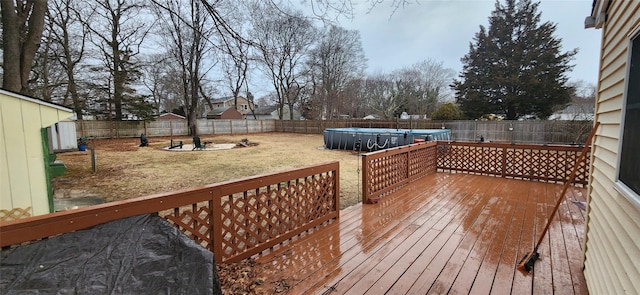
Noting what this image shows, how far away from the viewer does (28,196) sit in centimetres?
325

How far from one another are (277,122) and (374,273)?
24.9 meters

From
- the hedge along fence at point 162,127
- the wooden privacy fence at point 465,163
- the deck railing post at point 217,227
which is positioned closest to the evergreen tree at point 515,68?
the wooden privacy fence at point 465,163

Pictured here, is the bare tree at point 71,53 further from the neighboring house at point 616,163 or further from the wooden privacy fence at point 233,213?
the neighboring house at point 616,163

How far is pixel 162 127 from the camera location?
68.0 ft

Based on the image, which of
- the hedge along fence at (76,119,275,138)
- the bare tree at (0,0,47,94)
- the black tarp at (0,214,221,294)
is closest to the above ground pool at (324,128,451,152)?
the bare tree at (0,0,47,94)

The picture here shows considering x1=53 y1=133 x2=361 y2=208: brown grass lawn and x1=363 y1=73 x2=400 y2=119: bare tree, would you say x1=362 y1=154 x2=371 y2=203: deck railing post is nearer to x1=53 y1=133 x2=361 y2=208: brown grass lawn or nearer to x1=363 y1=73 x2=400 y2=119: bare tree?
x1=53 y1=133 x2=361 y2=208: brown grass lawn

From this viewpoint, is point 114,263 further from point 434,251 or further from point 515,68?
point 515,68

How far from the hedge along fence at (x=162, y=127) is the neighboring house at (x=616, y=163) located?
21916mm

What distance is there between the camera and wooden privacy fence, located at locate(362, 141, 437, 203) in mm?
4305

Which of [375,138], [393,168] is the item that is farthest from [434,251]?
[375,138]

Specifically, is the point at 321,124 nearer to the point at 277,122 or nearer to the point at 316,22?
the point at 277,122

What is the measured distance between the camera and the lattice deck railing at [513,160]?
5.47 meters

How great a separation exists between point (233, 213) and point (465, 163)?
5906mm

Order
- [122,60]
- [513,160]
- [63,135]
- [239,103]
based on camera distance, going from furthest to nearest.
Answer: [239,103], [122,60], [63,135], [513,160]
